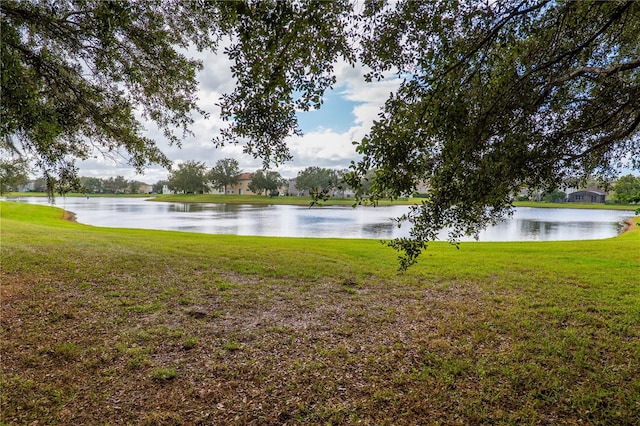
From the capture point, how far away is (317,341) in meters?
5.03

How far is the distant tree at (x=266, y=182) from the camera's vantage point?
306ft

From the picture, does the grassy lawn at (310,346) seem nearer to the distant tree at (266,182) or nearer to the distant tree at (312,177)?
the distant tree at (312,177)

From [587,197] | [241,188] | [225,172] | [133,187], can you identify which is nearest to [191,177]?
[225,172]

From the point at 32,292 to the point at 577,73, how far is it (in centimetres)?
1027

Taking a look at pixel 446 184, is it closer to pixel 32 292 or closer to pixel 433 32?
pixel 433 32

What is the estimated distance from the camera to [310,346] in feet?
15.9

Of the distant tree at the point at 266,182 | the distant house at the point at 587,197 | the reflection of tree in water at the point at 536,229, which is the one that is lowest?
the reflection of tree in water at the point at 536,229

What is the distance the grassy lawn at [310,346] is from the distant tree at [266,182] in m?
84.8

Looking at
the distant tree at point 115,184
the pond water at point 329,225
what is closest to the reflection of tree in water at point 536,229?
the pond water at point 329,225

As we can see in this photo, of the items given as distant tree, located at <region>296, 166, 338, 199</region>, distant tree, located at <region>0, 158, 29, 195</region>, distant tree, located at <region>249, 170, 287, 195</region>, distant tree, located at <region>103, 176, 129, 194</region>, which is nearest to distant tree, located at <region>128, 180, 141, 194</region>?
distant tree, located at <region>103, 176, 129, 194</region>

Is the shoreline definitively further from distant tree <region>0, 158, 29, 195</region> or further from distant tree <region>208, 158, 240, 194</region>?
distant tree <region>208, 158, 240, 194</region>

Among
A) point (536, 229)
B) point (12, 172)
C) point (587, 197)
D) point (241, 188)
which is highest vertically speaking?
point (241, 188)

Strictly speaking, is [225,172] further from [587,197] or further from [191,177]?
[587,197]

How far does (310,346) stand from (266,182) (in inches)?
3592
